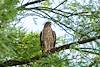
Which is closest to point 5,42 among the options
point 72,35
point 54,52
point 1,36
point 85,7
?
point 1,36

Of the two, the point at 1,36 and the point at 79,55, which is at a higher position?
the point at 1,36

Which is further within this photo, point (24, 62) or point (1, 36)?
point (24, 62)

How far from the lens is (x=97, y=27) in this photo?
670 centimetres

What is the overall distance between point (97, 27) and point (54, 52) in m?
0.98

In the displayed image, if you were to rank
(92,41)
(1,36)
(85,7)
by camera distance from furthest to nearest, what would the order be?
(85,7) < (92,41) < (1,36)

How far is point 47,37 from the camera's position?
8.25 m

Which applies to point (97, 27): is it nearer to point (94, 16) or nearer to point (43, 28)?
point (94, 16)

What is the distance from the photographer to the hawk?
307 inches

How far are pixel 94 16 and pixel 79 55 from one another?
1.09m

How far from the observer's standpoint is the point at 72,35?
7.34 metres

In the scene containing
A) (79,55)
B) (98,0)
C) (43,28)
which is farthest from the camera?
(43,28)

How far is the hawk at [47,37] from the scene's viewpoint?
7791mm

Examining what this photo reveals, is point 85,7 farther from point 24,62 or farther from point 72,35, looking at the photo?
point 24,62

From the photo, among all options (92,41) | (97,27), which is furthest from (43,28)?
(92,41)
